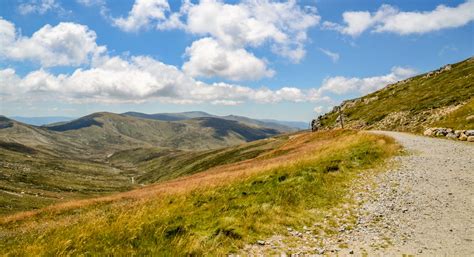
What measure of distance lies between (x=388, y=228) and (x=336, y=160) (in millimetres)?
12492

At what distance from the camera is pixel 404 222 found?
12742 mm

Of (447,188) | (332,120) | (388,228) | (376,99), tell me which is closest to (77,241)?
(388,228)

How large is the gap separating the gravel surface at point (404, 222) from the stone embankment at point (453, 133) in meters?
20.5

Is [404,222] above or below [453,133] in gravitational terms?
below

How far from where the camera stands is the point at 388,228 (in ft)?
40.1

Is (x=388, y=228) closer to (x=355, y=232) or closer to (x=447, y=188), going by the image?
(x=355, y=232)

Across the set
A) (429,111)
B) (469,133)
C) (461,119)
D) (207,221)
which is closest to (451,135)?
(469,133)

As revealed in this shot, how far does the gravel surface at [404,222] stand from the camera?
10430 millimetres

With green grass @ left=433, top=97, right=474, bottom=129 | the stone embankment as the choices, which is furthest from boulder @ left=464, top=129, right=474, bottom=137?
green grass @ left=433, top=97, right=474, bottom=129

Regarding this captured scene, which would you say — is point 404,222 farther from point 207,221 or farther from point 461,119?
point 461,119

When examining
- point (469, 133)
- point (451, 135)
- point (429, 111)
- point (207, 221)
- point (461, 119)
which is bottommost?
point (207, 221)

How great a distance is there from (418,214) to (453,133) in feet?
114

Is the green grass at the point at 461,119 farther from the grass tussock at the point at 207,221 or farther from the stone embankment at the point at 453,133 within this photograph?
the grass tussock at the point at 207,221

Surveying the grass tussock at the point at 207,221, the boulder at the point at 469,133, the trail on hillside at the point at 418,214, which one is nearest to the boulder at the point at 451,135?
the boulder at the point at 469,133
